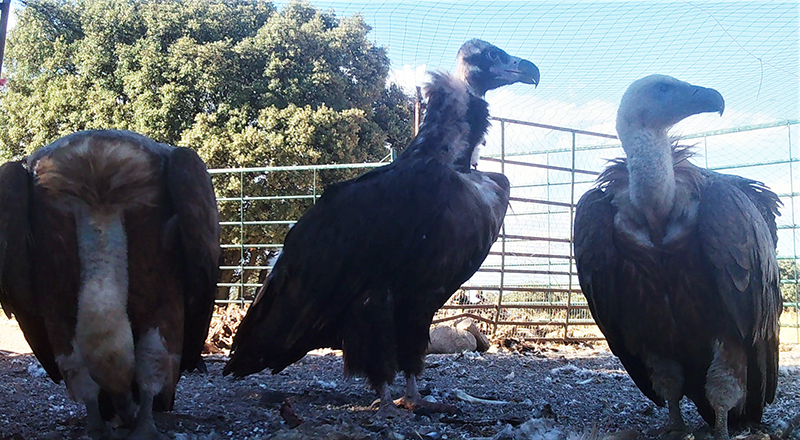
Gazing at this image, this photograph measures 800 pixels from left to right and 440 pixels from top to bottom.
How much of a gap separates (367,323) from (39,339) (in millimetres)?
1621

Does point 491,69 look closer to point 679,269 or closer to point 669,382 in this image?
point 679,269

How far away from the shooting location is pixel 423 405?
3828 millimetres

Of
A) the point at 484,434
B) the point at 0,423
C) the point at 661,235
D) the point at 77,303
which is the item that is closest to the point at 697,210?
the point at 661,235

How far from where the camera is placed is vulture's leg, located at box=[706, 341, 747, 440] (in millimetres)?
2986

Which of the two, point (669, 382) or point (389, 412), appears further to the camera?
point (389, 412)

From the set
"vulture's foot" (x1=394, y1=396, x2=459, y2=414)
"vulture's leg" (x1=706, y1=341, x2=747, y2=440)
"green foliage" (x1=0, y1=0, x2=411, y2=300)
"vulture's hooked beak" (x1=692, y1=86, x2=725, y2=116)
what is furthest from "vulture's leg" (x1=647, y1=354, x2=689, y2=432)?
"green foliage" (x1=0, y1=0, x2=411, y2=300)

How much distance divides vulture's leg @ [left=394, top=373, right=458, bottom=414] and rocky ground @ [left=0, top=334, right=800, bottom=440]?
0.30 ft

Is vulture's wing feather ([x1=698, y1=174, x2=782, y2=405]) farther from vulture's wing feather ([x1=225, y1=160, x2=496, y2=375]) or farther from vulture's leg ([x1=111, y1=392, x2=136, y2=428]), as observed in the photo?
vulture's leg ([x1=111, y1=392, x2=136, y2=428])

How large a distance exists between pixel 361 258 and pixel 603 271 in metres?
1.34

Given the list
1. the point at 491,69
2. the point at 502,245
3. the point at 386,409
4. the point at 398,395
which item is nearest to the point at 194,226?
the point at 386,409

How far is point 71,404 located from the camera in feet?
12.8

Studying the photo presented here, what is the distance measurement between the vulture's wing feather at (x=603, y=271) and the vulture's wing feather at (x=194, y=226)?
1793 millimetres

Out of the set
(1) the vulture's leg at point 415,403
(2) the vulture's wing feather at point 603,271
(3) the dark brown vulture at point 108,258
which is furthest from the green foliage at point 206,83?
(3) the dark brown vulture at point 108,258

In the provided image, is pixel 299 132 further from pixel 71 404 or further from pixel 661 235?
pixel 661 235
